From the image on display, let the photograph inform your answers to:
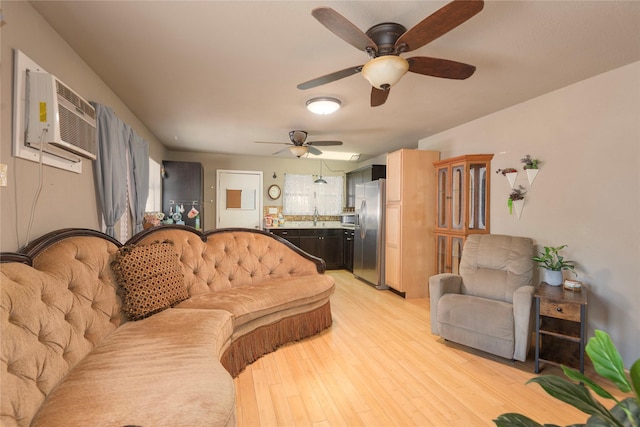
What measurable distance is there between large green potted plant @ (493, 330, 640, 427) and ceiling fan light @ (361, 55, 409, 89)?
1.61m

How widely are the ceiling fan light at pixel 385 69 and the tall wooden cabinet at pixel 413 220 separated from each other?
262 centimetres

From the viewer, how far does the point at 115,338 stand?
5.71 ft

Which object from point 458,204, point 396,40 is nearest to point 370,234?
point 458,204

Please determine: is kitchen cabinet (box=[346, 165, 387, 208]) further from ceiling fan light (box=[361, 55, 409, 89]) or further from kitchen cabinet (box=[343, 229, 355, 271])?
ceiling fan light (box=[361, 55, 409, 89])

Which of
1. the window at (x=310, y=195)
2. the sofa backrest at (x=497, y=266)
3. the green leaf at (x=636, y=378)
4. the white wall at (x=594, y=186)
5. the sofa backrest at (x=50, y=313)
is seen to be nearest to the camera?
the green leaf at (x=636, y=378)

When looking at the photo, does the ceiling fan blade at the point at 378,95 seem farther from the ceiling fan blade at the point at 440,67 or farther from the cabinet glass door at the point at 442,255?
the cabinet glass door at the point at 442,255

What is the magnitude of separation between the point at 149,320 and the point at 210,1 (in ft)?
6.49

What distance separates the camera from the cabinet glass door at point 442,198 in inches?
168

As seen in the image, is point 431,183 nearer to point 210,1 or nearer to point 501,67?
point 501,67

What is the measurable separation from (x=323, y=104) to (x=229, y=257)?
5.99 ft

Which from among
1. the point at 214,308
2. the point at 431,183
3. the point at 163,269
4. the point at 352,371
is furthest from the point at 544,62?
the point at 163,269

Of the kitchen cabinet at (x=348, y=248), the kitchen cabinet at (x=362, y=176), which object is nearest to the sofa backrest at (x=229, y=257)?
the kitchen cabinet at (x=348, y=248)

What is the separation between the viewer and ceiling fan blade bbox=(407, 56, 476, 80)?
76.3 inches

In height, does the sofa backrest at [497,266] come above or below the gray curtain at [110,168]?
below
